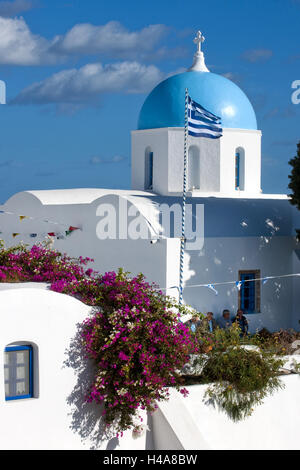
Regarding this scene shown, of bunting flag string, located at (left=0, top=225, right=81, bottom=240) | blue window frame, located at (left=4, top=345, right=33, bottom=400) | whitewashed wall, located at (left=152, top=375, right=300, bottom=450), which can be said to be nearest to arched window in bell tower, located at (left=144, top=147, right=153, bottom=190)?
bunting flag string, located at (left=0, top=225, right=81, bottom=240)

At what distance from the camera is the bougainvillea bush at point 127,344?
10555mm

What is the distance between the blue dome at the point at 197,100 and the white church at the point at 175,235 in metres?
0.03

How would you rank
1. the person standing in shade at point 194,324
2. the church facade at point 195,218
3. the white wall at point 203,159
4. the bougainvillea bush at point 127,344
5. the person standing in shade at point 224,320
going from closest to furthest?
the bougainvillea bush at point 127,344 → the person standing in shade at point 194,324 → the person standing in shade at point 224,320 → the church facade at point 195,218 → the white wall at point 203,159

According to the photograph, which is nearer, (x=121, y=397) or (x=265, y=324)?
(x=121, y=397)

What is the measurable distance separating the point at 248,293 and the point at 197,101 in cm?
610

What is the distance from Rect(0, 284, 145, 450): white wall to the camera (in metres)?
10.0

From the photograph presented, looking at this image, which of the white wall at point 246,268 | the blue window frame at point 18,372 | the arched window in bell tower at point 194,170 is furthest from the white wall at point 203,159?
the blue window frame at point 18,372

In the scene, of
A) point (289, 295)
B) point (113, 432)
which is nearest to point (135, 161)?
point (289, 295)

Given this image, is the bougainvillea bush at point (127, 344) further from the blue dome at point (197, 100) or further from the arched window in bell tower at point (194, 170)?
the blue dome at point (197, 100)

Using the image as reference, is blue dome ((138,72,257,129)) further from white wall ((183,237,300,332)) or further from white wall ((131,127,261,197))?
white wall ((183,237,300,332))

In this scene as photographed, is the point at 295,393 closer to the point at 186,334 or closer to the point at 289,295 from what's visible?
the point at 186,334

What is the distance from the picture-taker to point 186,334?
37.3 ft

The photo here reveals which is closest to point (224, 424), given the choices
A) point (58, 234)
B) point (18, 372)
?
point (18, 372)

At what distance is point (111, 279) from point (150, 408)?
2.07 m
